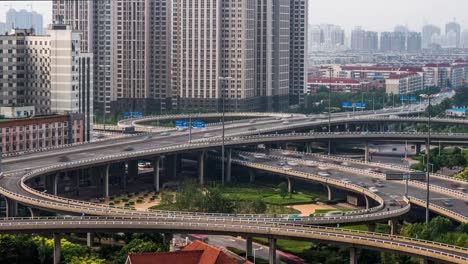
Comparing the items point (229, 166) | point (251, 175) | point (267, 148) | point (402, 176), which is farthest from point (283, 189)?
point (267, 148)

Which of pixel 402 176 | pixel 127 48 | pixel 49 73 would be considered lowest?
pixel 402 176

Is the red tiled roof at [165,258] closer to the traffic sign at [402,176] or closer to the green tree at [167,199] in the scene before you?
the green tree at [167,199]

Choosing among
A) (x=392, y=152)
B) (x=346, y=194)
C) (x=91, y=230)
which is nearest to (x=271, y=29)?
(x=392, y=152)

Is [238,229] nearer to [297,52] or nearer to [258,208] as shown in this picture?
[258,208]

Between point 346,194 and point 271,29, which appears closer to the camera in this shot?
point 346,194

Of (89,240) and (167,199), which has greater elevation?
(167,199)

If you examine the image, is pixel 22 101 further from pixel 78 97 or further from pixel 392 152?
pixel 392 152
